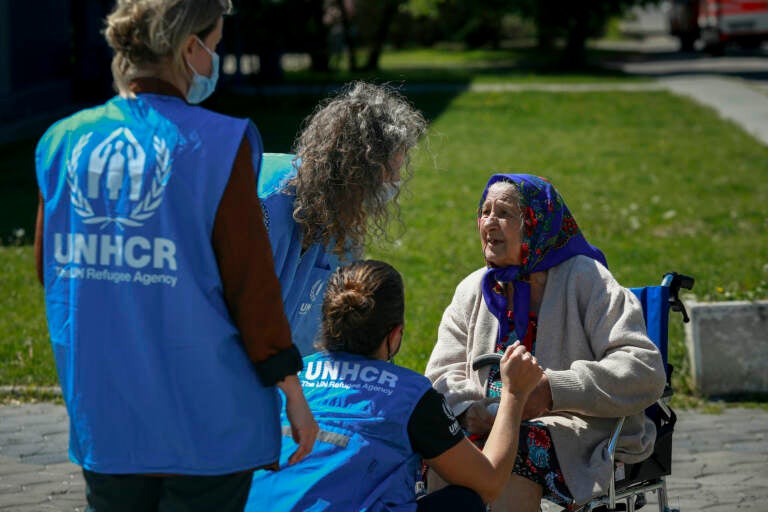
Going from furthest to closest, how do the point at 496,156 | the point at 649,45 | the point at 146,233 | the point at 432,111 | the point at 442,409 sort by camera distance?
the point at 649,45 < the point at 432,111 < the point at 496,156 < the point at 442,409 < the point at 146,233

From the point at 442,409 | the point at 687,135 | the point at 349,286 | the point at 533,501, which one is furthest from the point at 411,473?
the point at 687,135

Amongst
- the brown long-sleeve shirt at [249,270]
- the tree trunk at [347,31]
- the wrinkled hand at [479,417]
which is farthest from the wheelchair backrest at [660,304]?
the tree trunk at [347,31]

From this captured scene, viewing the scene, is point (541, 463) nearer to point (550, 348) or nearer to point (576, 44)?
point (550, 348)

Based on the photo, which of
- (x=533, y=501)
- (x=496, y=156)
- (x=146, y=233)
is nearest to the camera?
(x=146, y=233)

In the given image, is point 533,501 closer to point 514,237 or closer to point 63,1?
point 514,237

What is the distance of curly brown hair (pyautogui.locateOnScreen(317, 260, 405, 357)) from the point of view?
9.43 ft

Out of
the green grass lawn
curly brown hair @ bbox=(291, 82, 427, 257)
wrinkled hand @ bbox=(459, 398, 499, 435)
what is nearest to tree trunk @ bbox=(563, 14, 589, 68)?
the green grass lawn

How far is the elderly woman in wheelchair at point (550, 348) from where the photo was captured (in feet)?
11.6

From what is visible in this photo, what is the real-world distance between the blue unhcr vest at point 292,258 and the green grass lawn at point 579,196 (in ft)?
0.94

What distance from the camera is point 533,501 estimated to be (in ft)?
11.8

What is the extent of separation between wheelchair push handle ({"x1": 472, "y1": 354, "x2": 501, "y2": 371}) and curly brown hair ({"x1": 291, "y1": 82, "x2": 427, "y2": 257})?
0.57 metres

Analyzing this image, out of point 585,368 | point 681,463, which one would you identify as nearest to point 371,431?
point 585,368

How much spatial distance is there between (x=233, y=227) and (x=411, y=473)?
908mm

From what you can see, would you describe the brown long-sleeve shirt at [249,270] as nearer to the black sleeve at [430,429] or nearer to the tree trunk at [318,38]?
the black sleeve at [430,429]
